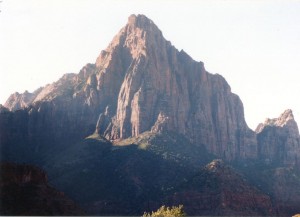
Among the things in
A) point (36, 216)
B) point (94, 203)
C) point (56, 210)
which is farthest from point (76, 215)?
point (94, 203)

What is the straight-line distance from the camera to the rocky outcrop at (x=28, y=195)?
115438 mm

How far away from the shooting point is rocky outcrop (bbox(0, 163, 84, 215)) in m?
115

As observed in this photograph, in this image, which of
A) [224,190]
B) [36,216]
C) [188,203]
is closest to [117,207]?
[188,203]

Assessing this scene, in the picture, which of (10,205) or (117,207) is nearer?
(10,205)

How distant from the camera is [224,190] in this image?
651 feet

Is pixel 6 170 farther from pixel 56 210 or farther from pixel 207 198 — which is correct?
pixel 207 198

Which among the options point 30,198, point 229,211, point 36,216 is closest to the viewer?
point 36,216

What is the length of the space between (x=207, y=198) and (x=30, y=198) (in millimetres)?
88594

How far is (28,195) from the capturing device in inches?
4791

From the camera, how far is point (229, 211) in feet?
632

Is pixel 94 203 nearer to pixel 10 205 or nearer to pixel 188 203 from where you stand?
pixel 188 203

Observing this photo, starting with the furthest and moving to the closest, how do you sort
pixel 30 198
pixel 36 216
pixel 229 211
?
pixel 229 211 → pixel 30 198 → pixel 36 216

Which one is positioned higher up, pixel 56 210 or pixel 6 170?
pixel 6 170

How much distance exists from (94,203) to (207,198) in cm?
3622
